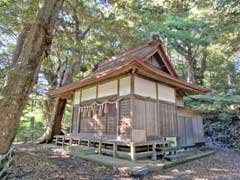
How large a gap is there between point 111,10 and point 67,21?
2290 mm

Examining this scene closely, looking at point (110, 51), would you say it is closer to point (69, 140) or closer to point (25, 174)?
point (69, 140)

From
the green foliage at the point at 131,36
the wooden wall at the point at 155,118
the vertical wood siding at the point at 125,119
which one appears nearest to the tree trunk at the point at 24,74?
the green foliage at the point at 131,36

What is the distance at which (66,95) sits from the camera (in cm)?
1166

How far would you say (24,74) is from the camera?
3.29 m

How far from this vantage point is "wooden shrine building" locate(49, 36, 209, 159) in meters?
7.30

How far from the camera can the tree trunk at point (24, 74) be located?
3.12m

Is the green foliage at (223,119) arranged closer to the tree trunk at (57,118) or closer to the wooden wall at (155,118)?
the wooden wall at (155,118)

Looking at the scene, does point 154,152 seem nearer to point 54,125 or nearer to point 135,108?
point 135,108

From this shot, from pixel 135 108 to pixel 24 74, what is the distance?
15.6ft

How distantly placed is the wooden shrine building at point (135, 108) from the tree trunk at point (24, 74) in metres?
3.26

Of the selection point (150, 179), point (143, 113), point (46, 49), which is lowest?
point (150, 179)

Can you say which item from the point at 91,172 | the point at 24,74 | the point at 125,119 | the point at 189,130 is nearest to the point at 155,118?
the point at 125,119

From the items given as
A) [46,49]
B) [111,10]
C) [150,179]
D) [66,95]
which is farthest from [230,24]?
[66,95]

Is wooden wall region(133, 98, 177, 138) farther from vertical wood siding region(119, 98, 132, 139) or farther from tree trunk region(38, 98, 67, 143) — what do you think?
tree trunk region(38, 98, 67, 143)
